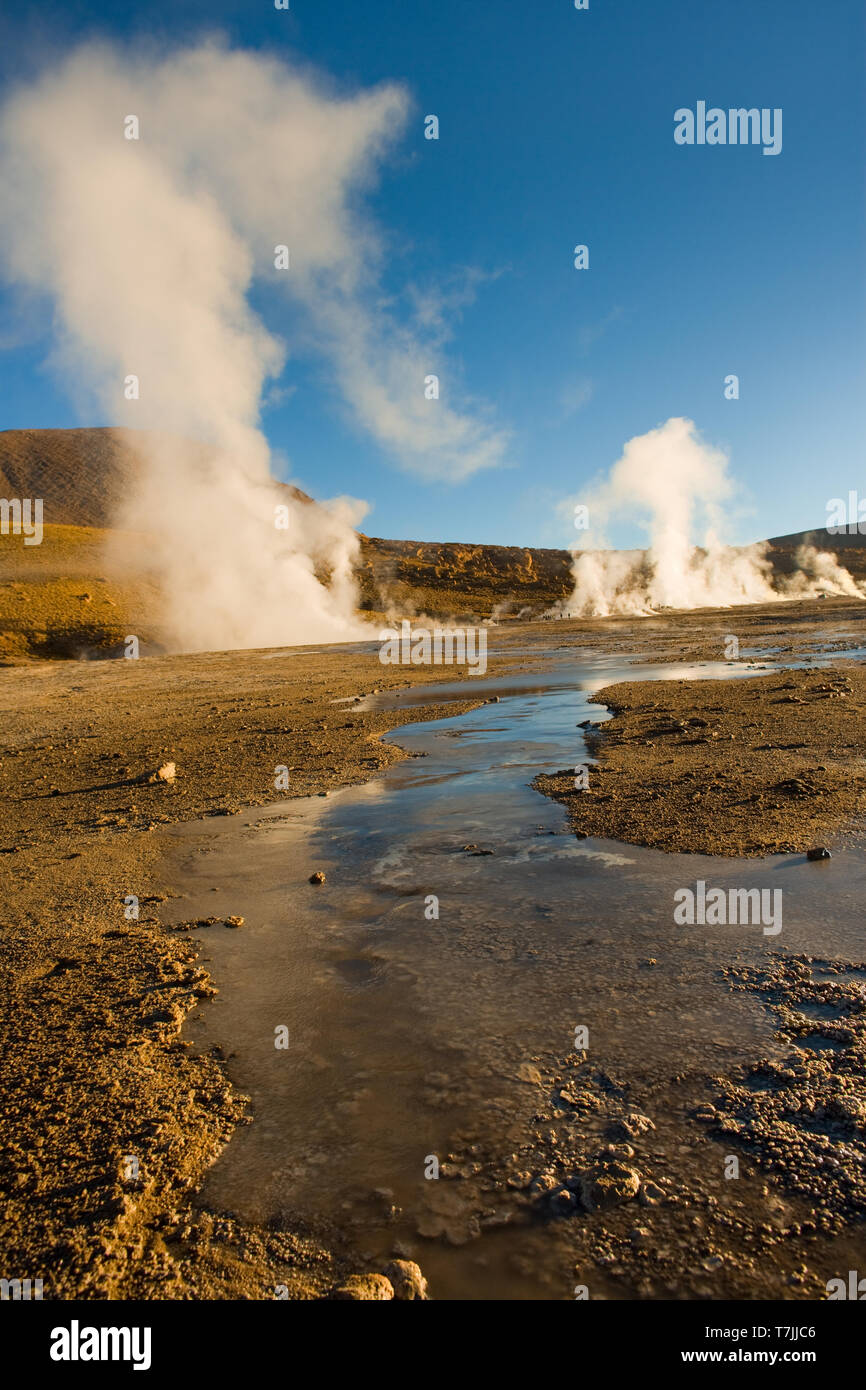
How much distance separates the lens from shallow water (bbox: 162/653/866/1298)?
9.52 ft

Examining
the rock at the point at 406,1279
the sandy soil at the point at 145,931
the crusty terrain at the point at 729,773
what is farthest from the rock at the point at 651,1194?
the crusty terrain at the point at 729,773

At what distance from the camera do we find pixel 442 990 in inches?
175

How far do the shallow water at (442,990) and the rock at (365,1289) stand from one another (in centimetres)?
15

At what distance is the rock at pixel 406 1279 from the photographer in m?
2.41

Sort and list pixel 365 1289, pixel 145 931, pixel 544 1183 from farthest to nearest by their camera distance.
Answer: pixel 145 931 < pixel 544 1183 < pixel 365 1289

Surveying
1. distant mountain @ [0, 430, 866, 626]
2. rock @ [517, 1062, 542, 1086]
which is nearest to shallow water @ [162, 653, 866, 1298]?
rock @ [517, 1062, 542, 1086]

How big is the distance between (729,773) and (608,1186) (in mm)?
6975

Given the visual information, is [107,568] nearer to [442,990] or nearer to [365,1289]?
[442,990]

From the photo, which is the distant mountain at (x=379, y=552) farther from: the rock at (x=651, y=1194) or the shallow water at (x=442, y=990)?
the rock at (x=651, y=1194)

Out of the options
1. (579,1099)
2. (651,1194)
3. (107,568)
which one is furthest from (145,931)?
(107,568)

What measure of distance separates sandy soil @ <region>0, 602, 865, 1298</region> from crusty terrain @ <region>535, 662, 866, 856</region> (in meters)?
0.06

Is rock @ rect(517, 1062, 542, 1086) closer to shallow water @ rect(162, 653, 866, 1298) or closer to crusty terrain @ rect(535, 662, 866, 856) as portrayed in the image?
shallow water @ rect(162, 653, 866, 1298)
